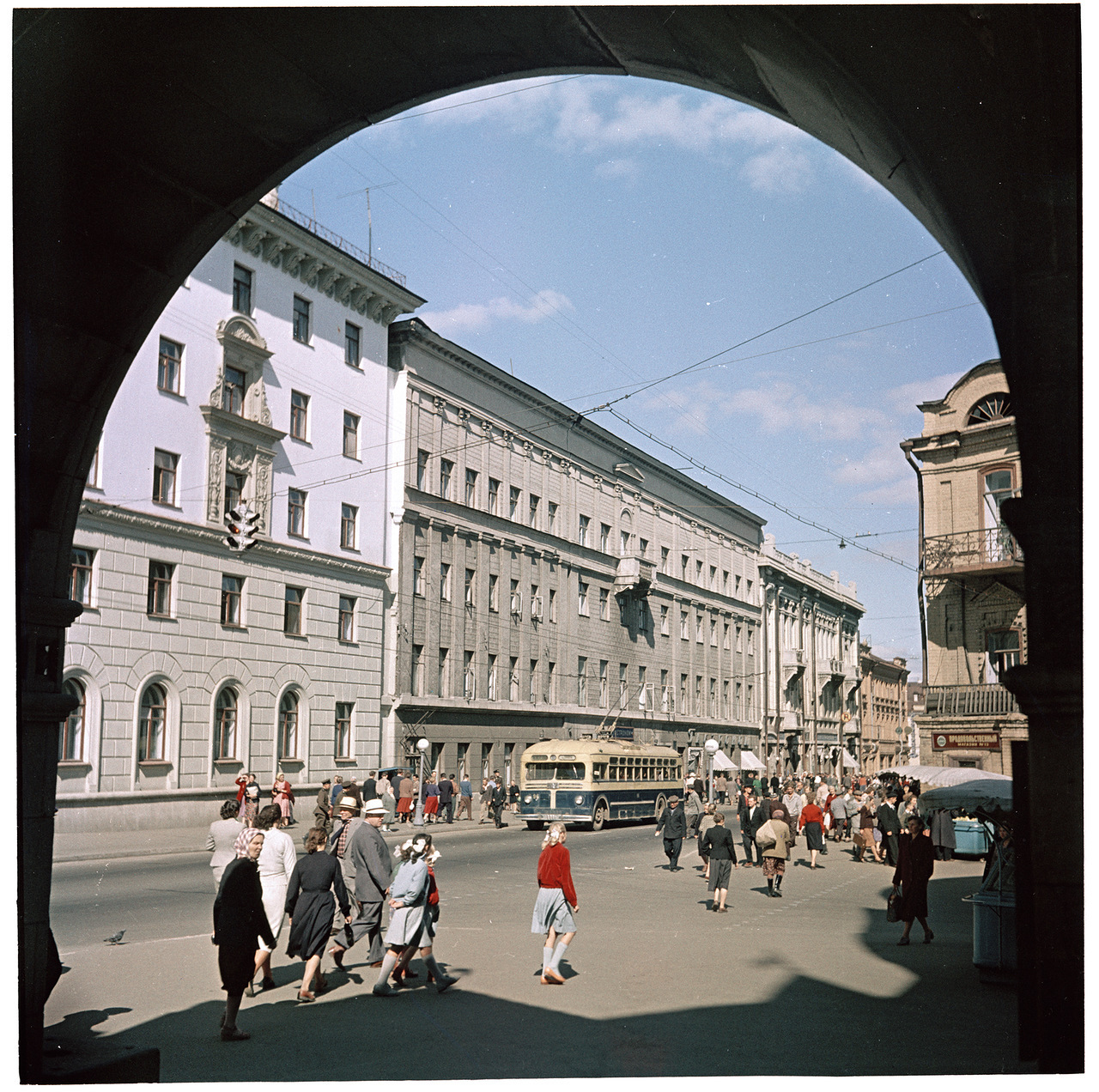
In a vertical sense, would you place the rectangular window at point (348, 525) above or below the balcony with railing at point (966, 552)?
above

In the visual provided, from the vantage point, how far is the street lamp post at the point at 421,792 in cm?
3481

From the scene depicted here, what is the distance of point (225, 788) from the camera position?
30.8 meters

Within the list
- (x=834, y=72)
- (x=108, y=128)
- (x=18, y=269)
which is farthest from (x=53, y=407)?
(x=834, y=72)

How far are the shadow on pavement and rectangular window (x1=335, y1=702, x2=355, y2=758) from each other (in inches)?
1002

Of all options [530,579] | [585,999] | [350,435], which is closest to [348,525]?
[350,435]

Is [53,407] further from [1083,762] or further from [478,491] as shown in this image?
[478,491]

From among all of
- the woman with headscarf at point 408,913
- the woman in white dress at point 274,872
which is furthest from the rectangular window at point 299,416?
the woman with headscarf at point 408,913

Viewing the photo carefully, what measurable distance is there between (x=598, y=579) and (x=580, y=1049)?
149 feet

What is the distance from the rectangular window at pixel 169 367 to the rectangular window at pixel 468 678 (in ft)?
52.5

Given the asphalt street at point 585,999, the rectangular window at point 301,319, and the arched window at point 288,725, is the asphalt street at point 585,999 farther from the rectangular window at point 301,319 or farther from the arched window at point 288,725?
the rectangular window at point 301,319

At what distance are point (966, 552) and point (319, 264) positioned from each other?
21668 mm

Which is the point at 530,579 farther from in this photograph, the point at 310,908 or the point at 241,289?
the point at 310,908

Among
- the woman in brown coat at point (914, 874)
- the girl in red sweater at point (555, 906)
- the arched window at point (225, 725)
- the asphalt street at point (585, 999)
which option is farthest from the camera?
the arched window at point (225, 725)

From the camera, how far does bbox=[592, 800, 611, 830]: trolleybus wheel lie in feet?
114
